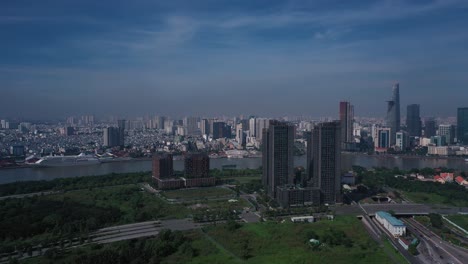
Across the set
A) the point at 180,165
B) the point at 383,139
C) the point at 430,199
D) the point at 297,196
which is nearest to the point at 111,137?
the point at 180,165

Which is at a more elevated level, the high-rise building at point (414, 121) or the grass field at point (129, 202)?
the high-rise building at point (414, 121)

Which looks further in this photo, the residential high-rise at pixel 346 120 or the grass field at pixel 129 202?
the residential high-rise at pixel 346 120

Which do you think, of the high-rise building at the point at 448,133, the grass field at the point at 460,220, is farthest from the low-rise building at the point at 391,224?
the high-rise building at the point at 448,133

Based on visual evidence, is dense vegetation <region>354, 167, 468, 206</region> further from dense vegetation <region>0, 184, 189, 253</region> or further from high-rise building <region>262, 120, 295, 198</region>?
dense vegetation <region>0, 184, 189, 253</region>

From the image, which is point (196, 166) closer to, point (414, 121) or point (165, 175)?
point (165, 175)

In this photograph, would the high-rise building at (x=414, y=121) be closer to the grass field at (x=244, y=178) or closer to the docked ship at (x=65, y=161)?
the grass field at (x=244, y=178)

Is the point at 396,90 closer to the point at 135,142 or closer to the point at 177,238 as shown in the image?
the point at 135,142

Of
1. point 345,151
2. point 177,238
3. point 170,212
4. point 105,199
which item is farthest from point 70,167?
point 345,151
